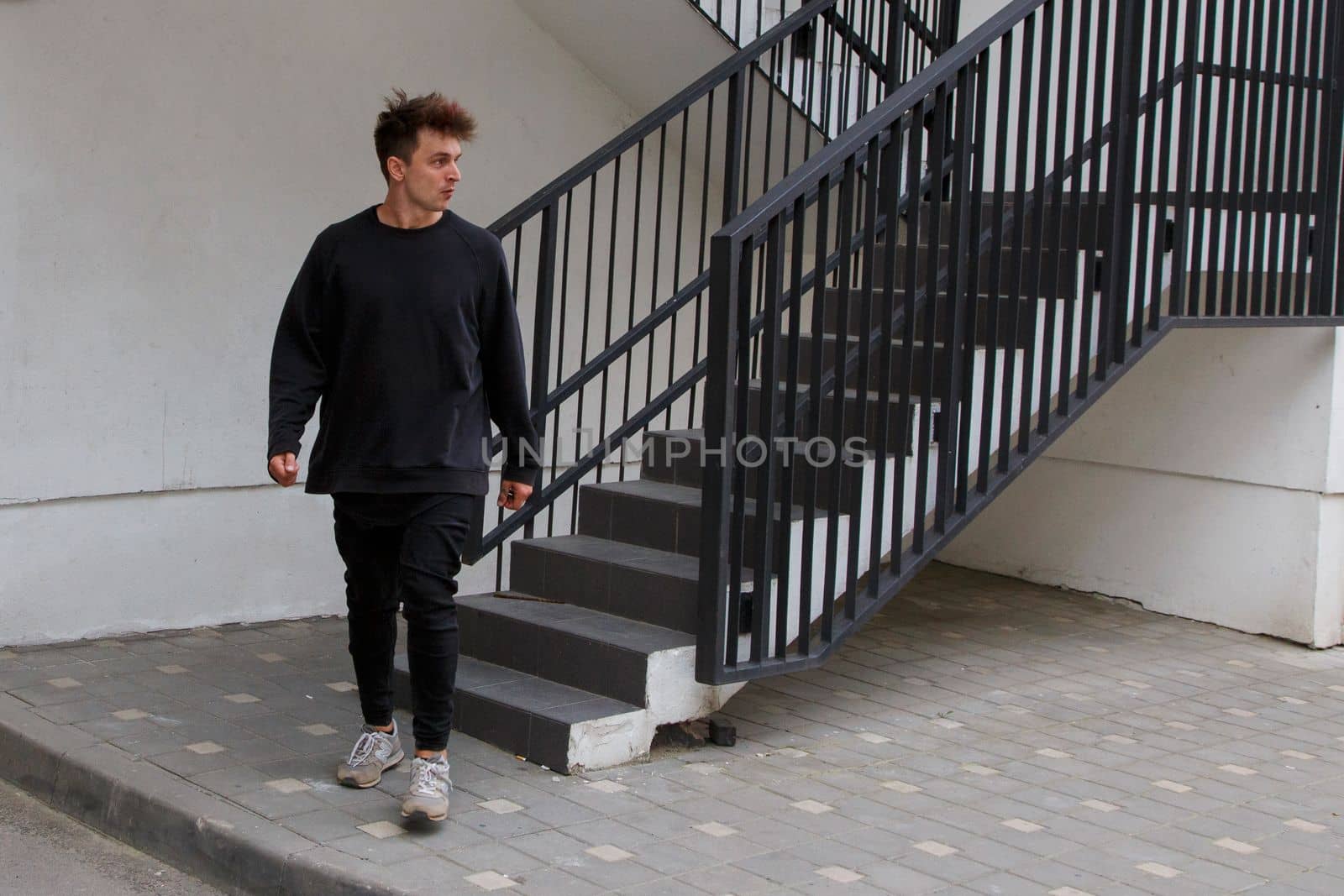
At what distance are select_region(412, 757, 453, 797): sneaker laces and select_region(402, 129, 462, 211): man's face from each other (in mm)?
1392

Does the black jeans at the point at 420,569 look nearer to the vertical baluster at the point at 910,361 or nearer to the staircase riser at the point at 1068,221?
the vertical baluster at the point at 910,361

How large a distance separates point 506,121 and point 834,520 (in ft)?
9.30

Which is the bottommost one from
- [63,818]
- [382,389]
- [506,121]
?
[63,818]

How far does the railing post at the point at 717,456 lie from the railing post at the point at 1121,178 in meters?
1.67

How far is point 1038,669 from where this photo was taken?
563 centimetres

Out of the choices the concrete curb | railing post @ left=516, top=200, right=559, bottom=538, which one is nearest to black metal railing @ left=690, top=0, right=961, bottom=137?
railing post @ left=516, top=200, right=559, bottom=538

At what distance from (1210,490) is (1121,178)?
6.32 ft

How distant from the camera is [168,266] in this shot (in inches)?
216

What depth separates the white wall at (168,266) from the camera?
5152 mm

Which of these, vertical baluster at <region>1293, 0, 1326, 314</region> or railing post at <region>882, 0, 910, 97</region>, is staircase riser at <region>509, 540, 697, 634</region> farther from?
vertical baluster at <region>1293, 0, 1326, 314</region>

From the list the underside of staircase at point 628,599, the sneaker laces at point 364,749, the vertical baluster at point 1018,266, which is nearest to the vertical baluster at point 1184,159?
the underside of staircase at point 628,599

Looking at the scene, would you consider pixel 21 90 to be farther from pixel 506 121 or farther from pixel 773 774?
pixel 773 774

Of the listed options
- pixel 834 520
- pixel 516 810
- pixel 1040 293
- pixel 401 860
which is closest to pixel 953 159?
pixel 1040 293

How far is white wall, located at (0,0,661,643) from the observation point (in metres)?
5.15
